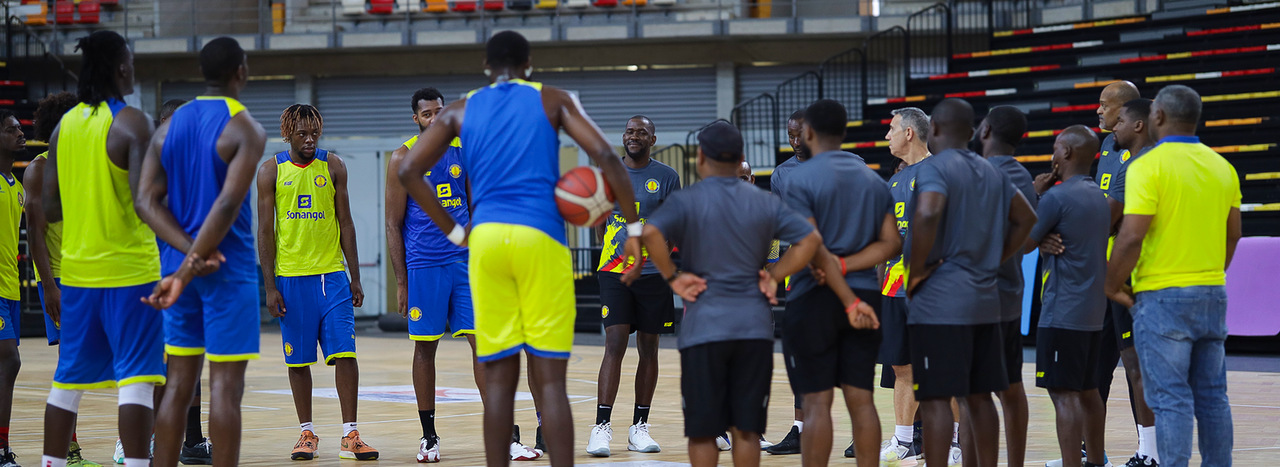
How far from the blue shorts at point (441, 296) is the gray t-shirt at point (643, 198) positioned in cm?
83

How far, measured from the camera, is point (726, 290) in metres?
4.60

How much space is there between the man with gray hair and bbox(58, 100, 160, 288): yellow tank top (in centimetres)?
395

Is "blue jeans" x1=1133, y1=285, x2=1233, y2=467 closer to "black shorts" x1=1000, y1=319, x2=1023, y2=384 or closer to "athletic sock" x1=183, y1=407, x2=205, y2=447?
"black shorts" x1=1000, y1=319, x2=1023, y2=384

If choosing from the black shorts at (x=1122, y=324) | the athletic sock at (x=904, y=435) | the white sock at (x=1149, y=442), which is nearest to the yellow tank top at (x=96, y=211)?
the athletic sock at (x=904, y=435)

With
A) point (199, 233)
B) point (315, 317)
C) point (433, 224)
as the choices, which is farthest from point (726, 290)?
point (315, 317)

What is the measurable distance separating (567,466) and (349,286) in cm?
280

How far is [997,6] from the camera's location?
19859mm

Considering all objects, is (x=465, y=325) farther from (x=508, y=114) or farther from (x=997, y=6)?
(x=997, y=6)

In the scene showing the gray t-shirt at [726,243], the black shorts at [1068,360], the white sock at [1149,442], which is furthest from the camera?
the white sock at [1149,442]

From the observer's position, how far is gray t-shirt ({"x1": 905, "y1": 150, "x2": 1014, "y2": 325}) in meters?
4.87

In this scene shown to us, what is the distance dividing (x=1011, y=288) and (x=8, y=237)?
5.35 m

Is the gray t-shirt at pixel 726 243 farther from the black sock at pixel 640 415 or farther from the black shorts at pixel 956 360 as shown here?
the black sock at pixel 640 415

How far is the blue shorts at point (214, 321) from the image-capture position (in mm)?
4711

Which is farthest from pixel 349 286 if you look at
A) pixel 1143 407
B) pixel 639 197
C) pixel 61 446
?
pixel 1143 407
